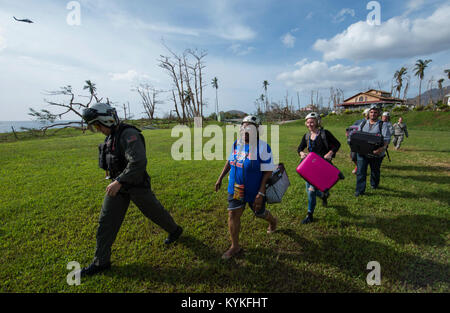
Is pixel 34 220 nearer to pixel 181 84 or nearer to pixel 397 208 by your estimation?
pixel 397 208

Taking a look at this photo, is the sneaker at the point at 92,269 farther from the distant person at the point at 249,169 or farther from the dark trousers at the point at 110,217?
the distant person at the point at 249,169

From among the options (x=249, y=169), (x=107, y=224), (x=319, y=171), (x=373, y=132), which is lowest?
(x=107, y=224)

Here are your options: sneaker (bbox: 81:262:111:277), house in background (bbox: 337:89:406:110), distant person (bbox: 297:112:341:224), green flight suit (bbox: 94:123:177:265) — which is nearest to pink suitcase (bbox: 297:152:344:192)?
distant person (bbox: 297:112:341:224)

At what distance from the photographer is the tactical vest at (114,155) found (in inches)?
97.7

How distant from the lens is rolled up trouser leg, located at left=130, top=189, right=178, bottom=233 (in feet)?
8.93

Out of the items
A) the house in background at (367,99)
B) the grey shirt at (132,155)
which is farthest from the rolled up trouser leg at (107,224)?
the house in background at (367,99)

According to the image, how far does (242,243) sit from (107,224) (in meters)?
2.00

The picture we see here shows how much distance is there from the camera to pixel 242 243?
317 centimetres

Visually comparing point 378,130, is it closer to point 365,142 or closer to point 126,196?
point 365,142

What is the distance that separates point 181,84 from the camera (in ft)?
115

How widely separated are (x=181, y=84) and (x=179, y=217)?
114 ft

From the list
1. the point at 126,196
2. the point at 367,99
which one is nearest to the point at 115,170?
the point at 126,196

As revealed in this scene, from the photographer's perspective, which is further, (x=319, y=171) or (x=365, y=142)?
(x=365, y=142)
